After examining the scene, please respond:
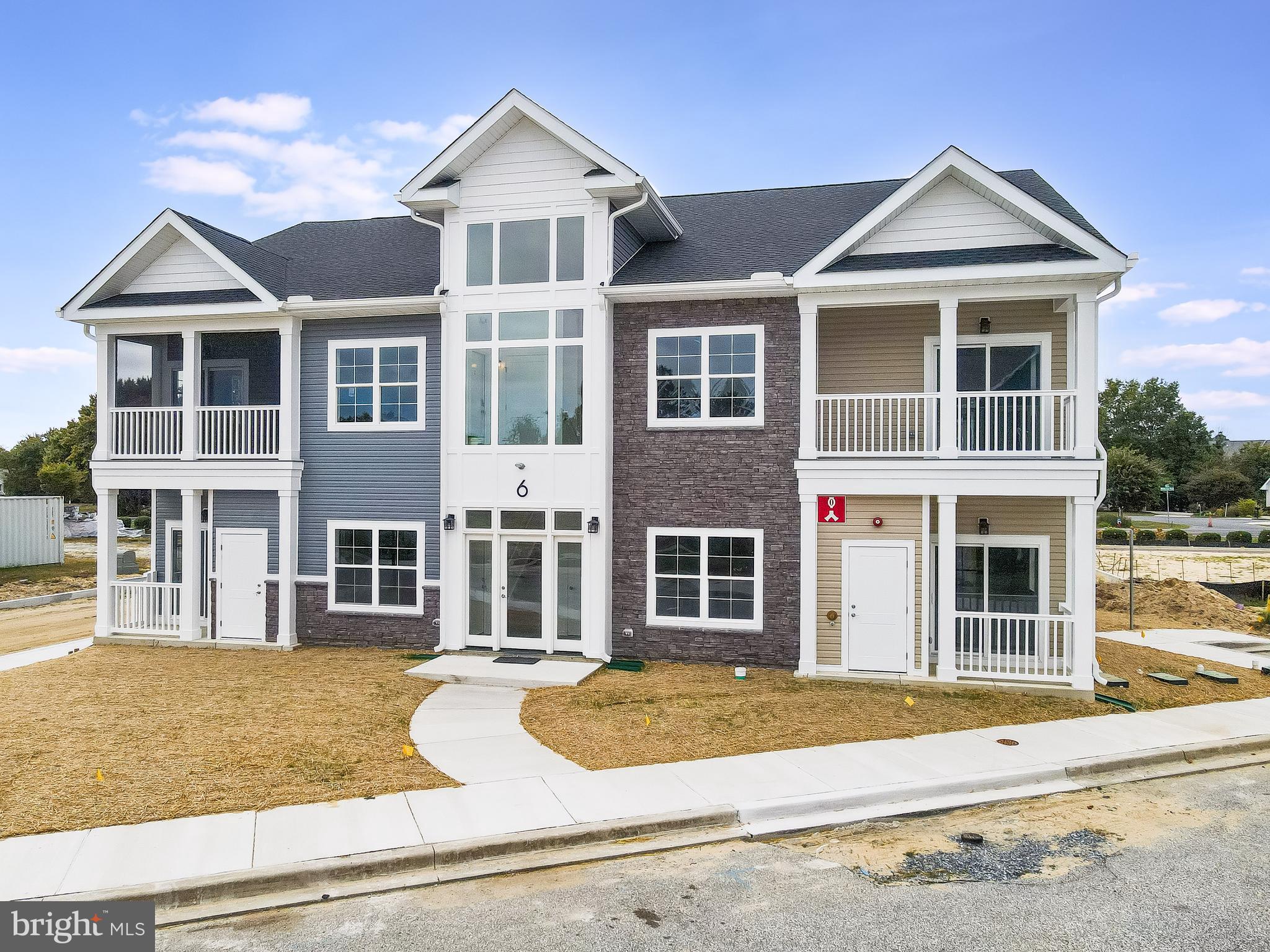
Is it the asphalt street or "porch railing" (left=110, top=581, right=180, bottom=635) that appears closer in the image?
the asphalt street

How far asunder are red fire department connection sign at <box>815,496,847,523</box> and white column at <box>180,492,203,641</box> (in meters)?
11.1

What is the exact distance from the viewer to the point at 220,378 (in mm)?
16047

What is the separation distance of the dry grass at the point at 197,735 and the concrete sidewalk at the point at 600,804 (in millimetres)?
490

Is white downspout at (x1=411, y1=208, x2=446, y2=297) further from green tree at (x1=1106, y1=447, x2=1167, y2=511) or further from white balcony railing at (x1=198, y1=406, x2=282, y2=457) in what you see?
green tree at (x1=1106, y1=447, x2=1167, y2=511)

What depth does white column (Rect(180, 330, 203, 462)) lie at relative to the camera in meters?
15.1

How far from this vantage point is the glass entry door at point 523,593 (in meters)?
14.1

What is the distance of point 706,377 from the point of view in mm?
13680

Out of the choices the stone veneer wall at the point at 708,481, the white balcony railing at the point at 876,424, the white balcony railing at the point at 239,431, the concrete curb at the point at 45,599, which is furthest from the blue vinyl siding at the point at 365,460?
the concrete curb at the point at 45,599

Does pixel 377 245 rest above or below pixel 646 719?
above

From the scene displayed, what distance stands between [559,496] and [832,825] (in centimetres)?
766

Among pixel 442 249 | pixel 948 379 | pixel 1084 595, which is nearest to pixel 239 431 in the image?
pixel 442 249

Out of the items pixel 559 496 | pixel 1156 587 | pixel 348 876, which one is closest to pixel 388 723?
pixel 348 876

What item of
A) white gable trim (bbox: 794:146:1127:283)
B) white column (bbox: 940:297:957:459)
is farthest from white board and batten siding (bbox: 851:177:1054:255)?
white column (bbox: 940:297:957:459)

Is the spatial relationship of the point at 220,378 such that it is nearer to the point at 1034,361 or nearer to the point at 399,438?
the point at 399,438
